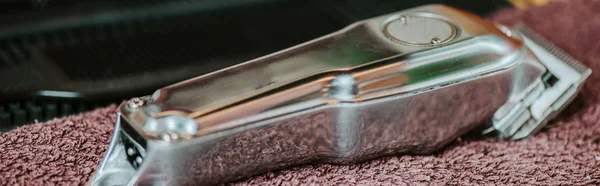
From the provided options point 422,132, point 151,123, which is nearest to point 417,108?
point 422,132

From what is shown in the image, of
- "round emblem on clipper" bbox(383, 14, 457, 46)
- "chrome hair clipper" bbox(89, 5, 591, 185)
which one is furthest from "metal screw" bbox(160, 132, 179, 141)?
"round emblem on clipper" bbox(383, 14, 457, 46)

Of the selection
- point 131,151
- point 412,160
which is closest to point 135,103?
point 131,151

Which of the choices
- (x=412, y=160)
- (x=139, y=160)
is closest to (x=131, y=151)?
(x=139, y=160)

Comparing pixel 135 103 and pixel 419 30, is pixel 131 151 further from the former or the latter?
pixel 419 30

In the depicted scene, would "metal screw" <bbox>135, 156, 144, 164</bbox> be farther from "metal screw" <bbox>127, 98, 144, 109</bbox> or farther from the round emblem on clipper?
the round emblem on clipper

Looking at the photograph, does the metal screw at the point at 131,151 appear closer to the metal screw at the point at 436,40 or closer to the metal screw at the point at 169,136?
the metal screw at the point at 169,136

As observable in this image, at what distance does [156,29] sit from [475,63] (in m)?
0.23

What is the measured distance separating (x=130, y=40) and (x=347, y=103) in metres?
0.20

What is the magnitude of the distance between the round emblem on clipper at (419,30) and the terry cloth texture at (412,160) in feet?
0.18

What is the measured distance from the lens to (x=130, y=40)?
457 millimetres

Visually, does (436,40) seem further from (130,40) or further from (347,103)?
(130,40)

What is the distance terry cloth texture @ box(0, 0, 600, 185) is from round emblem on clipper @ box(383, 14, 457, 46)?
0.18ft

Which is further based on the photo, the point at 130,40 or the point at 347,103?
the point at 130,40

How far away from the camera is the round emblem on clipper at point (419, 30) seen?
34cm
